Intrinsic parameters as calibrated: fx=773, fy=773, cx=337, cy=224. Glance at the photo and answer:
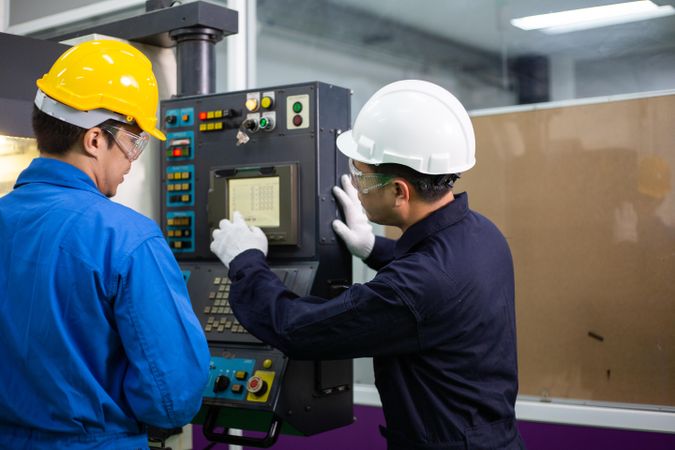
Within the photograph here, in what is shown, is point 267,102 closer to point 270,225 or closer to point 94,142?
point 270,225

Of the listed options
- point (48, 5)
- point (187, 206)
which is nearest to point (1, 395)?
point (187, 206)

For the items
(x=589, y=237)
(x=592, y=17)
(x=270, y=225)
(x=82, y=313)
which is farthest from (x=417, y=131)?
(x=592, y=17)

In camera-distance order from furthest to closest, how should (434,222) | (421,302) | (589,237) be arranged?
(589,237)
(434,222)
(421,302)

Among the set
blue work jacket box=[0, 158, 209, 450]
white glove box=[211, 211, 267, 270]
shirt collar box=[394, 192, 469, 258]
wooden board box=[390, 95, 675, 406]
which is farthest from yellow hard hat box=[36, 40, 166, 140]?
wooden board box=[390, 95, 675, 406]

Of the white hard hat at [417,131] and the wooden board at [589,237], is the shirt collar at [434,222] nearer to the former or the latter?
the white hard hat at [417,131]

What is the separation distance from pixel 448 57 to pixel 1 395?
6.95 feet

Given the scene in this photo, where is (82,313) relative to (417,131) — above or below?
below

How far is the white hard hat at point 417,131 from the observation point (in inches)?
67.7

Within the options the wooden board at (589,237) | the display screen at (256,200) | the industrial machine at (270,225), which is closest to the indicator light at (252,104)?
the industrial machine at (270,225)

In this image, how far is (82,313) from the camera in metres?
1.35

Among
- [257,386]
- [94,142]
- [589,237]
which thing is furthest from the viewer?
[589,237]

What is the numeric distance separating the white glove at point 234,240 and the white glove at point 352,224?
0.21 metres

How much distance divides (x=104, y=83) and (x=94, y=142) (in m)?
0.13

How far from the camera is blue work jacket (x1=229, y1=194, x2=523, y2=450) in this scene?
1606 millimetres
